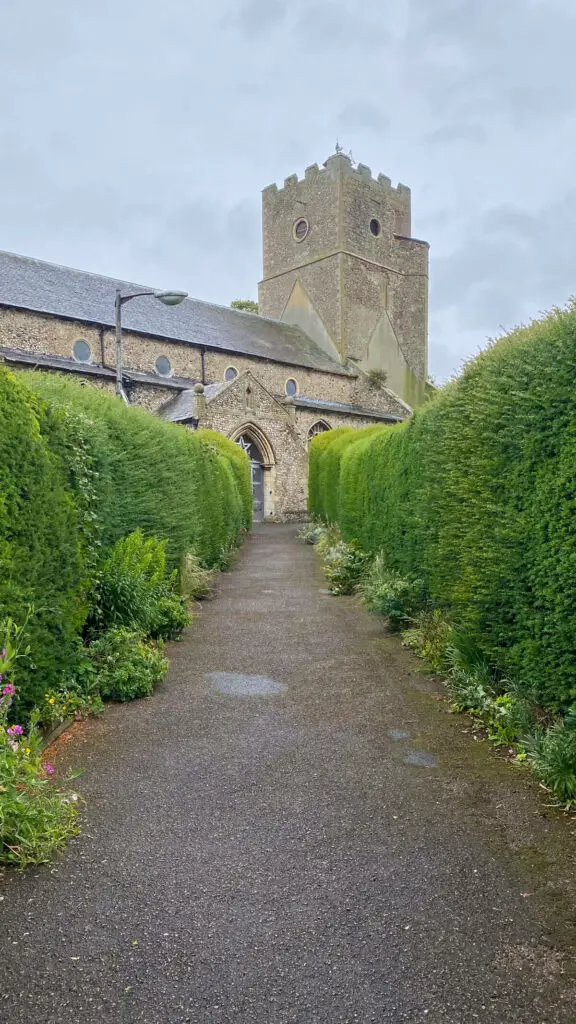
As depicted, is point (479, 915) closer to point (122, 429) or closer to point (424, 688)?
point (424, 688)

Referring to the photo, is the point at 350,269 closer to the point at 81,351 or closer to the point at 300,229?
the point at 300,229

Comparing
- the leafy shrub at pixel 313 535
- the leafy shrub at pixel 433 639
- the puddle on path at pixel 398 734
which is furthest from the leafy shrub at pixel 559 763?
the leafy shrub at pixel 313 535

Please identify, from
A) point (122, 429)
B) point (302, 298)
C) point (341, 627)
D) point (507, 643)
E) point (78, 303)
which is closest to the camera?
point (507, 643)

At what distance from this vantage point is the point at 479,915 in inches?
106

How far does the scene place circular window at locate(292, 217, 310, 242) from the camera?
141 feet

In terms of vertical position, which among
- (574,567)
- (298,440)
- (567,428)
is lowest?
(574,567)

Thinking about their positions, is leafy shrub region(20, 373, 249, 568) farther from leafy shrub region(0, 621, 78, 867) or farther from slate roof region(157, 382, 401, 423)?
slate roof region(157, 382, 401, 423)

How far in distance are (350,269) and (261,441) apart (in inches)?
791

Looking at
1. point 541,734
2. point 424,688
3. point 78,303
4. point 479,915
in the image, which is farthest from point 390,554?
point 78,303

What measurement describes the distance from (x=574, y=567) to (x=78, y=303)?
2764cm

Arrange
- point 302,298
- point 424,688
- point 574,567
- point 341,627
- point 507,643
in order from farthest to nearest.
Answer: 1. point 302,298
2. point 341,627
3. point 424,688
4. point 507,643
5. point 574,567

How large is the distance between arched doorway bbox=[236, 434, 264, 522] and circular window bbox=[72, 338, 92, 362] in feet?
24.3

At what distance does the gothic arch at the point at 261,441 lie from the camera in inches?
1035

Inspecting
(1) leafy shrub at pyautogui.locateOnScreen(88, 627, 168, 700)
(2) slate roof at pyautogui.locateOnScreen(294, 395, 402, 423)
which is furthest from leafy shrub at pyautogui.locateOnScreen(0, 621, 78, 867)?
(2) slate roof at pyautogui.locateOnScreen(294, 395, 402, 423)
